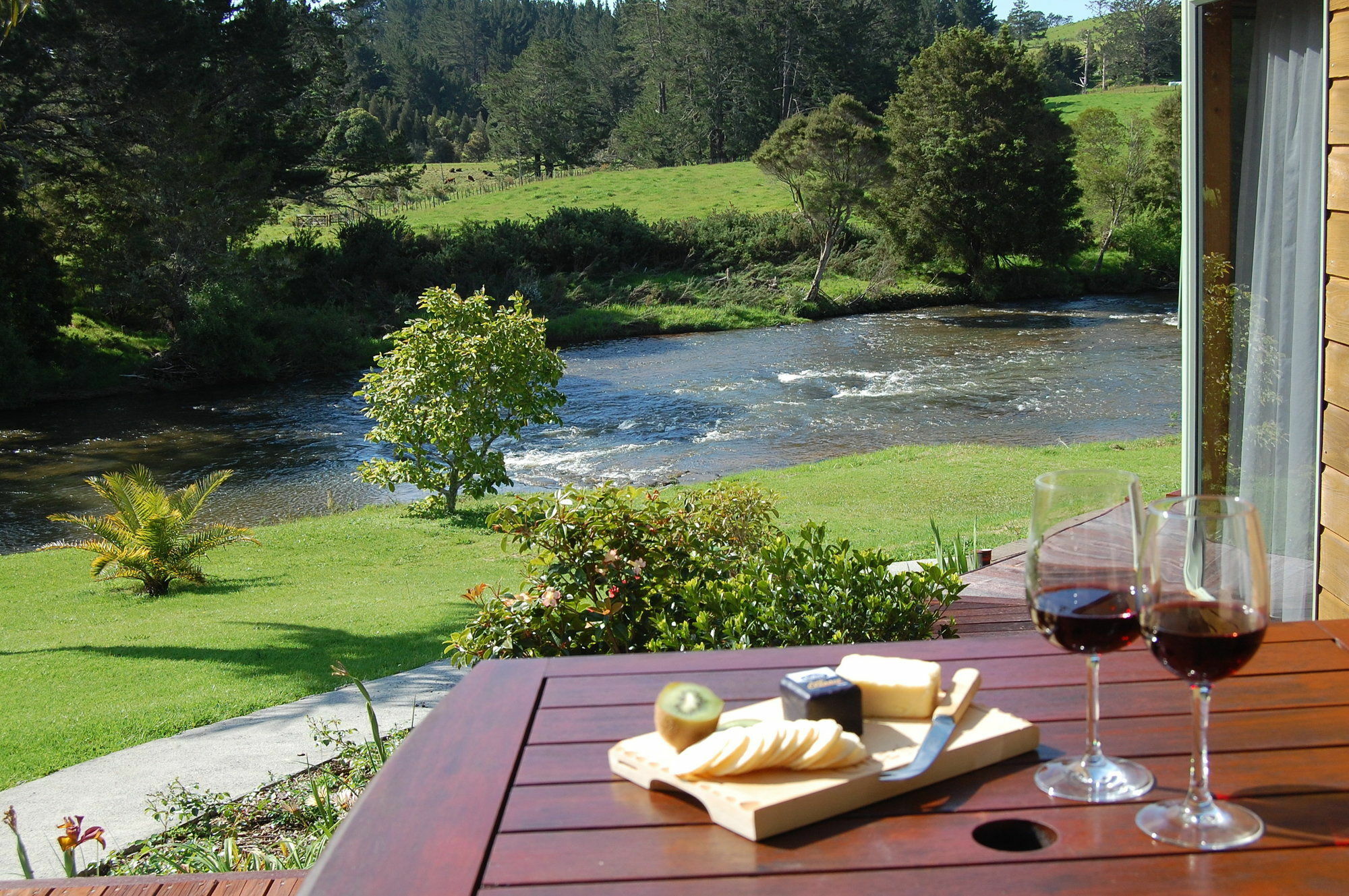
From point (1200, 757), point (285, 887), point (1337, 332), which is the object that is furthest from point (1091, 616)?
point (1337, 332)

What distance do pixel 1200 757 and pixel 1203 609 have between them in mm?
165

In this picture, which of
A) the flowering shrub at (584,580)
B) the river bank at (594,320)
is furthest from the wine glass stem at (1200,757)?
the river bank at (594,320)

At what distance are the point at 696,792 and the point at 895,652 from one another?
0.63 m

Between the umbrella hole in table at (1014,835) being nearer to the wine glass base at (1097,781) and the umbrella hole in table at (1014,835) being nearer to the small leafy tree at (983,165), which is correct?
the wine glass base at (1097,781)

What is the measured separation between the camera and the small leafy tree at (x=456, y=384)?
11.7 m

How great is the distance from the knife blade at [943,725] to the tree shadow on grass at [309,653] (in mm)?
4797

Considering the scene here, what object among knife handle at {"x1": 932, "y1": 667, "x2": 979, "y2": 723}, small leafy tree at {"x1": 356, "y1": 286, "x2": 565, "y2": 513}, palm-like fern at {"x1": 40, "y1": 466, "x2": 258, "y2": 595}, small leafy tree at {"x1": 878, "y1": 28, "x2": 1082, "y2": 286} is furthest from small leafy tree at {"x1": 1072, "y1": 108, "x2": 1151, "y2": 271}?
knife handle at {"x1": 932, "y1": 667, "x2": 979, "y2": 723}

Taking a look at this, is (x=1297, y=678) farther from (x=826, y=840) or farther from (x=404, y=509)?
(x=404, y=509)

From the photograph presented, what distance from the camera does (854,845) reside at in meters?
1.19

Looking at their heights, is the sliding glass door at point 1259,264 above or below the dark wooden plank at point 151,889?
above

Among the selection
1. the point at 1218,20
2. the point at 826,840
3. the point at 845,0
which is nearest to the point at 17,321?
the point at 1218,20

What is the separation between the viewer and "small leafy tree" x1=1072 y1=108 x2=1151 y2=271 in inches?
1265

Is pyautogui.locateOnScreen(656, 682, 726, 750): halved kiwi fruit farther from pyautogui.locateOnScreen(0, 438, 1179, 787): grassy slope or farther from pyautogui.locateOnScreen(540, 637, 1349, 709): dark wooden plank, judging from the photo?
pyautogui.locateOnScreen(0, 438, 1179, 787): grassy slope

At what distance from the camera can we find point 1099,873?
1.12 metres
